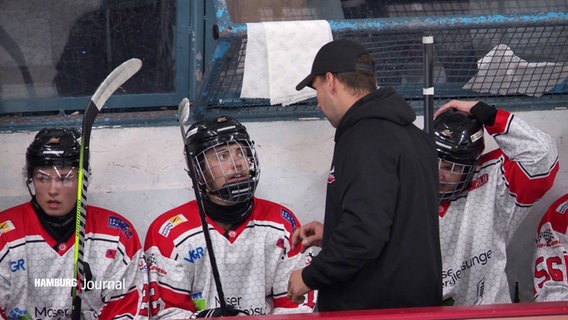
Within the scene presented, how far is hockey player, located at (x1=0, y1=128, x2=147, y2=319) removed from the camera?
11.4 feet

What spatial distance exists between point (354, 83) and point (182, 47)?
1.38m

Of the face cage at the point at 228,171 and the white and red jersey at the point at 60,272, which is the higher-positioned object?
the face cage at the point at 228,171

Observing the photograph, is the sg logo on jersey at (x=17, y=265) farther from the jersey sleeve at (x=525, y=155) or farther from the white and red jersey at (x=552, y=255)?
the white and red jersey at (x=552, y=255)

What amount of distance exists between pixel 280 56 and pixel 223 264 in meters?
0.82

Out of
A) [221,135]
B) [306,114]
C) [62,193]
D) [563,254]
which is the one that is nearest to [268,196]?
[306,114]

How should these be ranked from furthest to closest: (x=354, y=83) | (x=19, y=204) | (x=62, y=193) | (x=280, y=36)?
(x=19, y=204), (x=280, y=36), (x=62, y=193), (x=354, y=83)

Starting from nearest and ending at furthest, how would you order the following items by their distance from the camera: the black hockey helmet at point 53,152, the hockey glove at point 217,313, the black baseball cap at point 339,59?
the black baseball cap at point 339,59, the hockey glove at point 217,313, the black hockey helmet at point 53,152

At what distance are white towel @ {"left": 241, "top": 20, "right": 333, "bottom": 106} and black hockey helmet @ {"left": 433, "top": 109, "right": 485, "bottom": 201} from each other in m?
0.54

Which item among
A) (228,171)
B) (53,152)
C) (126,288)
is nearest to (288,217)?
(228,171)

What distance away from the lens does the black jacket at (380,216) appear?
261 cm

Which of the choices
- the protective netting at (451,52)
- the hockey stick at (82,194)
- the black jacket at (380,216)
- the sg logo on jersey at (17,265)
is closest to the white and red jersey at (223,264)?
the hockey stick at (82,194)

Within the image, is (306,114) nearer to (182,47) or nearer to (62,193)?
(182,47)

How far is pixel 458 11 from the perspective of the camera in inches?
161

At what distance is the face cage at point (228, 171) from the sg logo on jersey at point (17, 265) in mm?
691
